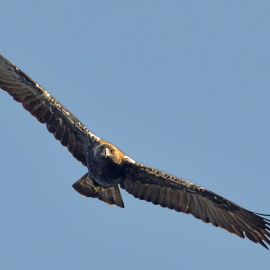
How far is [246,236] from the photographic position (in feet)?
167

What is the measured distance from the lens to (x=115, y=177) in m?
50.9

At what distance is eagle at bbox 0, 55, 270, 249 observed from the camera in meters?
50.8

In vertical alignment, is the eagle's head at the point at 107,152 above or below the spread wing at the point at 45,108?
below

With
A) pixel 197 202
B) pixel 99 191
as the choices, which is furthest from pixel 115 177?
pixel 197 202

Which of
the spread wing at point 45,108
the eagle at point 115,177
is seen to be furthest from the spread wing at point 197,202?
the spread wing at point 45,108

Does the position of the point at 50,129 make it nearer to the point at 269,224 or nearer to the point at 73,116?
the point at 73,116

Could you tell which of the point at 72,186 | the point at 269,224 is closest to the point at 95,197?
the point at 72,186

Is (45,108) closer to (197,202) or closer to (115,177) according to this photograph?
(115,177)

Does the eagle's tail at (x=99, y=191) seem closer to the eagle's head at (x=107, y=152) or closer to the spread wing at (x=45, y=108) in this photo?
the spread wing at (x=45, y=108)

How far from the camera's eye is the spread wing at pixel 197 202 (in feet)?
167

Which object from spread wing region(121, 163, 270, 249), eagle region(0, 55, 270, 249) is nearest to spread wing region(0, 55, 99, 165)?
eagle region(0, 55, 270, 249)

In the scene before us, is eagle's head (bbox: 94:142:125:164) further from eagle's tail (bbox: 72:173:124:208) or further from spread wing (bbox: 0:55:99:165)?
eagle's tail (bbox: 72:173:124:208)

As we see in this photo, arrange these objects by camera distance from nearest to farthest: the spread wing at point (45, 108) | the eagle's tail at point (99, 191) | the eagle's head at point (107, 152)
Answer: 1. the eagle's head at point (107, 152)
2. the spread wing at point (45, 108)
3. the eagle's tail at point (99, 191)

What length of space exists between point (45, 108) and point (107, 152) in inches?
78.5
